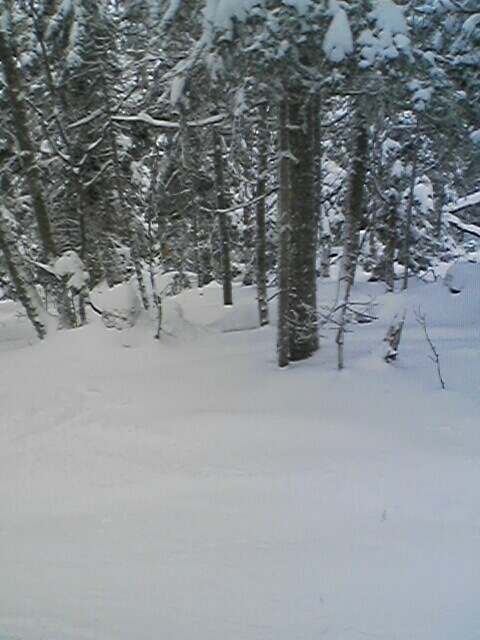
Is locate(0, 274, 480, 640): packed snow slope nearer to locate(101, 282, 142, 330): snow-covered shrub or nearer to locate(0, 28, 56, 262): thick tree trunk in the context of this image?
locate(101, 282, 142, 330): snow-covered shrub

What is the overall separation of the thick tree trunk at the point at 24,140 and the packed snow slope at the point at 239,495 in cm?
260

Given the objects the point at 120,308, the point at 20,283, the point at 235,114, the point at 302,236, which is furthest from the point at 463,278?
the point at 20,283

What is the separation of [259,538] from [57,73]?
10630mm

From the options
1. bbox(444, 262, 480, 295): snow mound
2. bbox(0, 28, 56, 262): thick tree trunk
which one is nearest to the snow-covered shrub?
bbox(0, 28, 56, 262): thick tree trunk

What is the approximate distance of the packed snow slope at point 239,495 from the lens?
122 inches

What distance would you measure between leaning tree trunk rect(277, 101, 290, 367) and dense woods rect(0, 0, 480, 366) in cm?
2

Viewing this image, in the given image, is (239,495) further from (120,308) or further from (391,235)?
(391,235)

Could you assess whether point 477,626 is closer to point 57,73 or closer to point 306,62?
point 306,62

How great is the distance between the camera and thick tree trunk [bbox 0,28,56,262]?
8.91 m

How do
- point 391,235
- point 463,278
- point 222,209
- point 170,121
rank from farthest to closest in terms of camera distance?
1. point 391,235
2. point 463,278
3. point 222,209
4. point 170,121

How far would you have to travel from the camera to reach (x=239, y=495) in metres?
4.45

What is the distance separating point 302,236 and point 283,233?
0.46m

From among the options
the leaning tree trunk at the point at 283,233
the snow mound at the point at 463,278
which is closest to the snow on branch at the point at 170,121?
the leaning tree trunk at the point at 283,233

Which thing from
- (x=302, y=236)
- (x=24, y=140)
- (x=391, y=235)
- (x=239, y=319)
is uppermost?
(x=24, y=140)
